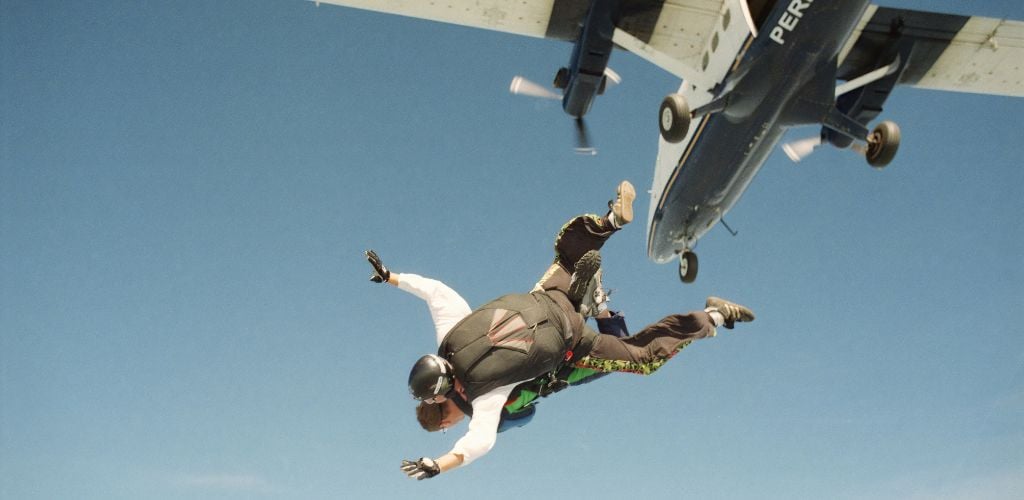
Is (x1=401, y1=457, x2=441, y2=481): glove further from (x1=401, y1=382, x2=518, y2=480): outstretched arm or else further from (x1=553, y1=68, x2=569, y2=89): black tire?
(x1=553, y1=68, x2=569, y2=89): black tire

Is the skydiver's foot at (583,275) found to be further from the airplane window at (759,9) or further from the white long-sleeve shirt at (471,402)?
the airplane window at (759,9)

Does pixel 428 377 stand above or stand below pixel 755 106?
below

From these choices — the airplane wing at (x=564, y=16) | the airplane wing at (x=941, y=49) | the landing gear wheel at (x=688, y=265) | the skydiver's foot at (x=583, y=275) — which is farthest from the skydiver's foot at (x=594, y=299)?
the airplane wing at (x=941, y=49)

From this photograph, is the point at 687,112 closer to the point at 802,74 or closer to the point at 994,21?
the point at 802,74

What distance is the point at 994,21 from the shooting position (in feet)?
52.7

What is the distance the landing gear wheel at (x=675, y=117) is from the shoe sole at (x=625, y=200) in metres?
8.20

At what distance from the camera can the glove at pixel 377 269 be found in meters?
4.44

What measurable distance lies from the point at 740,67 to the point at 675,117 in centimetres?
141

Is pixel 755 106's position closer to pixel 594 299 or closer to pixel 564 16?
pixel 564 16

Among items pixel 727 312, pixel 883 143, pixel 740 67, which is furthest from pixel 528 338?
pixel 883 143

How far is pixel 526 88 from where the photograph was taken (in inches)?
563

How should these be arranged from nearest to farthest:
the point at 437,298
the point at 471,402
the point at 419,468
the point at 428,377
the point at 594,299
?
the point at 419,468
the point at 428,377
the point at 471,402
the point at 437,298
the point at 594,299

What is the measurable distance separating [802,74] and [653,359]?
29.4 feet

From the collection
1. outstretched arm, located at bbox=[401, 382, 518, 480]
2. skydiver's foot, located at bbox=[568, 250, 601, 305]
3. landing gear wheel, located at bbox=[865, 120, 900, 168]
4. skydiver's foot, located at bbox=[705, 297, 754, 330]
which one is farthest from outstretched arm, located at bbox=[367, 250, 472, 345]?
landing gear wheel, located at bbox=[865, 120, 900, 168]
